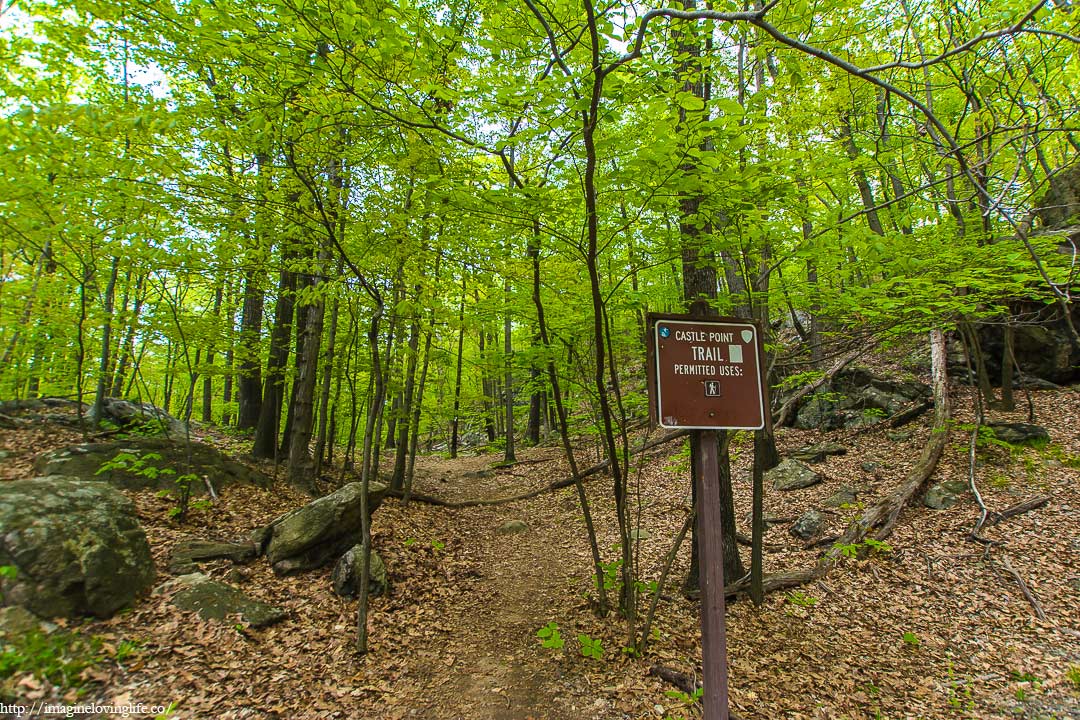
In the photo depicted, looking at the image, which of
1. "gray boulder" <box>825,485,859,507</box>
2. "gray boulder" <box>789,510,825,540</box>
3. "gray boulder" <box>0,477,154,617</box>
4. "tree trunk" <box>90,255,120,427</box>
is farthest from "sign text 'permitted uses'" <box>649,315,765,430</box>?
"tree trunk" <box>90,255,120,427</box>

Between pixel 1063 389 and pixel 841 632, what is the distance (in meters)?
9.47

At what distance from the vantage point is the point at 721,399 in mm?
3193

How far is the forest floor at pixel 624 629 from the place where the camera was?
403 cm

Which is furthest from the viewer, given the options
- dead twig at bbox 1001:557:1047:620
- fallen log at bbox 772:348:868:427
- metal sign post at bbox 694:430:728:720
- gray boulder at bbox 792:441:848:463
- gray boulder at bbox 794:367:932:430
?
gray boulder at bbox 794:367:932:430

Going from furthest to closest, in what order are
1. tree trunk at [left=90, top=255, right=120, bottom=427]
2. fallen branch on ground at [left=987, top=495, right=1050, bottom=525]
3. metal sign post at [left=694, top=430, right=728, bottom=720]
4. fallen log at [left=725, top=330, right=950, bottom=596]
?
tree trunk at [left=90, top=255, right=120, bottom=427] < fallen branch on ground at [left=987, top=495, right=1050, bottom=525] < fallen log at [left=725, top=330, right=950, bottom=596] < metal sign post at [left=694, top=430, right=728, bottom=720]

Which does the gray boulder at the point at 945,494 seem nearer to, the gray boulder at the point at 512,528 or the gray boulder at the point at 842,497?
the gray boulder at the point at 842,497

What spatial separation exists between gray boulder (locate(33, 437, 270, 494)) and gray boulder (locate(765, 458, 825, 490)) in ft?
31.7

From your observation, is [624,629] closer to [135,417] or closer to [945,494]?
[945,494]

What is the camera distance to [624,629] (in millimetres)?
5176

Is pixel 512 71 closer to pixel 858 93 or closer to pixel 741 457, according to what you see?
pixel 858 93

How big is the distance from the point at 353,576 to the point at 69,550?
8.68 ft

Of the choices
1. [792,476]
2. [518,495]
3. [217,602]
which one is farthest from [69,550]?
[792,476]

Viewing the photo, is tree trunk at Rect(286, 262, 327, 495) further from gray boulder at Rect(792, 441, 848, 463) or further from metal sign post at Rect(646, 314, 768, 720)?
gray boulder at Rect(792, 441, 848, 463)

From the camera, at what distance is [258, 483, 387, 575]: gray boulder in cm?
580
